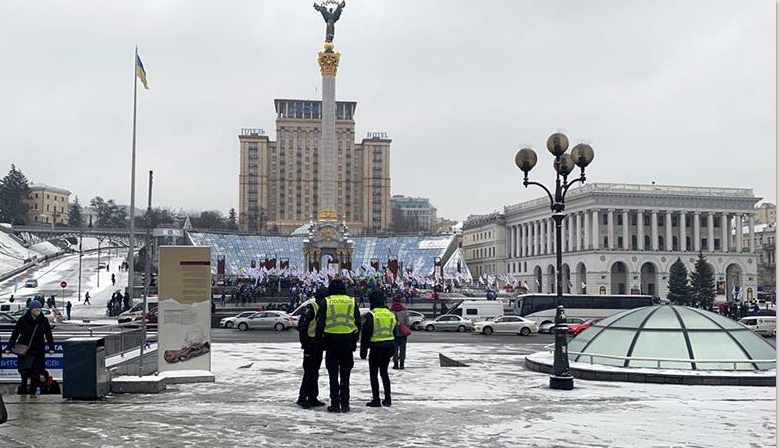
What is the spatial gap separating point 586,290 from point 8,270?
72.8 meters

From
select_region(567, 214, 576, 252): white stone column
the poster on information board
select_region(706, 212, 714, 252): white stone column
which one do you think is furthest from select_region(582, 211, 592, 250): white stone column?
the poster on information board

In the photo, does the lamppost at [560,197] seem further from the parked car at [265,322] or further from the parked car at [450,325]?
the parked car at [450,325]

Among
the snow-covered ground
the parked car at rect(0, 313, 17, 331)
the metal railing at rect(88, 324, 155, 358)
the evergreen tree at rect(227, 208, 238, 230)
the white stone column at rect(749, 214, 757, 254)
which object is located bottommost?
the snow-covered ground

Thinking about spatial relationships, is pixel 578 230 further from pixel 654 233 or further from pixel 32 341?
pixel 32 341

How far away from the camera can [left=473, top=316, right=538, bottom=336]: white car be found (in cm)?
3944

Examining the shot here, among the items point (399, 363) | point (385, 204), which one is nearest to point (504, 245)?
point (385, 204)

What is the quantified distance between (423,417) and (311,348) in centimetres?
202

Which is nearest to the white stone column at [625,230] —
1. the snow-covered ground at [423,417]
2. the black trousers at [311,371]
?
the snow-covered ground at [423,417]

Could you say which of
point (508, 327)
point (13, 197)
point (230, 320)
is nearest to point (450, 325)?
point (508, 327)

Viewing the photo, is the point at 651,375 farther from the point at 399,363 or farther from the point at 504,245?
the point at 504,245

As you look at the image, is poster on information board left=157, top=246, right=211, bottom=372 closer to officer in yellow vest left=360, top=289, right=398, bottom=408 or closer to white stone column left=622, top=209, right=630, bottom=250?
officer in yellow vest left=360, top=289, right=398, bottom=408

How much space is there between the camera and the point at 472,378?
56.7 feet

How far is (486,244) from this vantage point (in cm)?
14225

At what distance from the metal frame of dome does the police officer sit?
8474 mm
